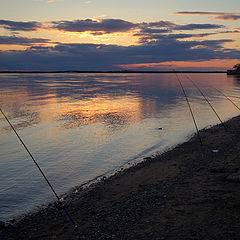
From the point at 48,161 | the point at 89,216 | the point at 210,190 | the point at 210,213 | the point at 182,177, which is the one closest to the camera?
the point at 210,213

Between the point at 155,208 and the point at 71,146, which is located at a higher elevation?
the point at 155,208

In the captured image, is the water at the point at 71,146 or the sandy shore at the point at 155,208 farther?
the water at the point at 71,146

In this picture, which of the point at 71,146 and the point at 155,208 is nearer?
the point at 155,208

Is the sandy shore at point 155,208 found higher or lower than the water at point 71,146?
higher

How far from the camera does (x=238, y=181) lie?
30.9 ft

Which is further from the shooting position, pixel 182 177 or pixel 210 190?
pixel 182 177

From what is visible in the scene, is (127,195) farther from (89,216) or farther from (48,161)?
(48,161)

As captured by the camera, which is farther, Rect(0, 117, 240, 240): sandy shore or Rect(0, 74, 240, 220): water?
Rect(0, 74, 240, 220): water

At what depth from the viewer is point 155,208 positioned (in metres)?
8.30

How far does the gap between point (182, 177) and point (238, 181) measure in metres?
2.23

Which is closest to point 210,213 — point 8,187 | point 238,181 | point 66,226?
point 238,181

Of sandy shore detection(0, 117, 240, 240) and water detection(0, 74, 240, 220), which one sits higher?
sandy shore detection(0, 117, 240, 240)

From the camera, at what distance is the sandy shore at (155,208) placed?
22.9 feet

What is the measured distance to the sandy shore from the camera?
699 cm
